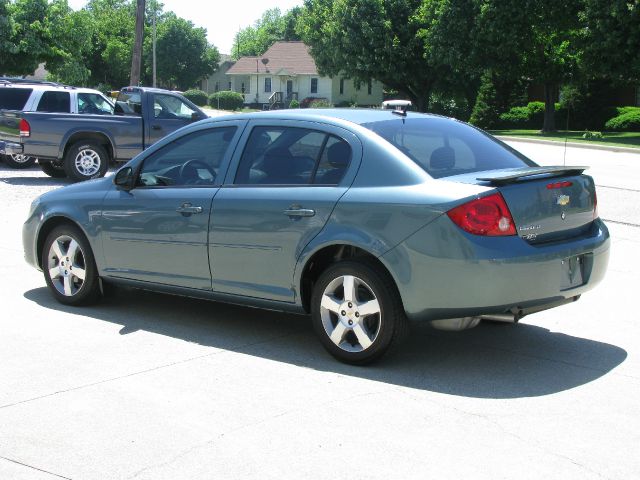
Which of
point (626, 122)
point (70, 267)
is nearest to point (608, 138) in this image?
point (626, 122)

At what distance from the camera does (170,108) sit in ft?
60.7

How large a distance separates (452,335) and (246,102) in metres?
85.8

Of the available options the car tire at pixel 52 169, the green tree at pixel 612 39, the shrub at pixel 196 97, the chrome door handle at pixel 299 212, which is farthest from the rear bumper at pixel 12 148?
the shrub at pixel 196 97

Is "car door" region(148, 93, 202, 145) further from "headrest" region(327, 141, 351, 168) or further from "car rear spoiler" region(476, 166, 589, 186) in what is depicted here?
"car rear spoiler" region(476, 166, 589, 186)

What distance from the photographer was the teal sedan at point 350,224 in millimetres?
5344

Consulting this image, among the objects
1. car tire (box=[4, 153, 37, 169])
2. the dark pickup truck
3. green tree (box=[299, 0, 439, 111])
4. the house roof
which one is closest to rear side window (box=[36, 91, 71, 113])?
Result: the dark pickup truck

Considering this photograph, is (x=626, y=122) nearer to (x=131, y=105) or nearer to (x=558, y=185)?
(x=131, y=105)

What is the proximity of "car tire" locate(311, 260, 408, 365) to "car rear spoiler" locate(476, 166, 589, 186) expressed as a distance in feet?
2.89

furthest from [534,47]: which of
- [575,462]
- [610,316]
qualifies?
[575,462]

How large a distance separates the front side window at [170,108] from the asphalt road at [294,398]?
11.0 m

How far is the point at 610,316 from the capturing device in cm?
720

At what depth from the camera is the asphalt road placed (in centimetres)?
426

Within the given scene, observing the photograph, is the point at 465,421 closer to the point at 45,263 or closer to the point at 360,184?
the point at 360,184

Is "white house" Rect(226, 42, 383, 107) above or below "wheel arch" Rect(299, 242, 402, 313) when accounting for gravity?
above
